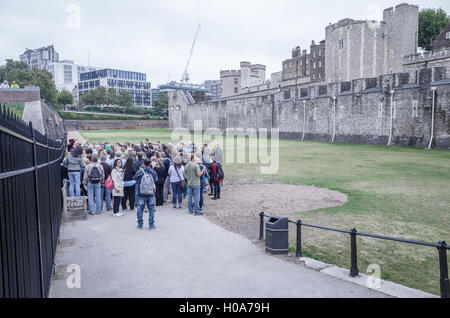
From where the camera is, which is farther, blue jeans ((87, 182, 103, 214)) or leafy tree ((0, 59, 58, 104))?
leafy tree ((0, 59, 58, 104))

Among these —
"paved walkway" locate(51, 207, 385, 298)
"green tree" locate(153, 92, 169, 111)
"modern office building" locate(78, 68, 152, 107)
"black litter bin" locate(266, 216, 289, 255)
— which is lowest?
"paved walkway" locate(51, 207, 385, 298)

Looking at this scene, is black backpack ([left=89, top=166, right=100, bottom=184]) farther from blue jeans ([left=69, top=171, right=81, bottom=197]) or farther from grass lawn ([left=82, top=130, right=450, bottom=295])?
grass lawn ([left=82, top=130, right=450, bottom=295])

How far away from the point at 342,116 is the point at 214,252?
37263mm

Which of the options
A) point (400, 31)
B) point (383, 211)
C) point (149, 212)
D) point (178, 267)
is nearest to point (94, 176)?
point (149, 212)

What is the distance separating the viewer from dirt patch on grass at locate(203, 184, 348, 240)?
10.2 m

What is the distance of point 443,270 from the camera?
5.04m

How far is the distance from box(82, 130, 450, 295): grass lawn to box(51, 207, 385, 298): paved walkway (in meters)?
1.38

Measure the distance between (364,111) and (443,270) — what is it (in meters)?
35.8

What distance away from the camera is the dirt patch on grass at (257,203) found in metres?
10.2

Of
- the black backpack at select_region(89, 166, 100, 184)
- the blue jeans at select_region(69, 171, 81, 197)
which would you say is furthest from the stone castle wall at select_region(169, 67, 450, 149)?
the blue jeans at select_region(69, 171, 81, 197)

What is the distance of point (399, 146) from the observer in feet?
112

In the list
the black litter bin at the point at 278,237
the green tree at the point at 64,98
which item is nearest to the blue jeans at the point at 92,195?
the black litter bin at the point at 278,237

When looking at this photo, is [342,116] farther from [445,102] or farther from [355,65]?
[355,65]
